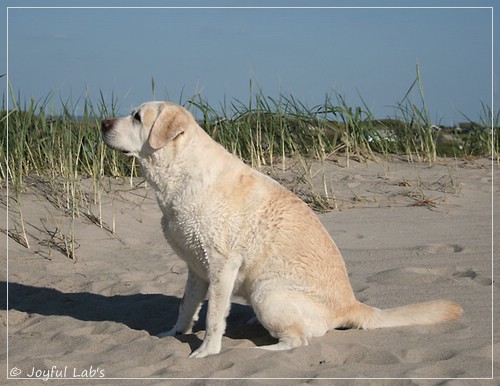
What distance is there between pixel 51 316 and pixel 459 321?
2924 mm

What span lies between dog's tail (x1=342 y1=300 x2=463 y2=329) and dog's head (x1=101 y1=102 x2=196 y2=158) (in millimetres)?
1618

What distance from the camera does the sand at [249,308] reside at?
4.68 meters

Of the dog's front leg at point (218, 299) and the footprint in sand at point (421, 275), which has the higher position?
the dog's front leg at point (218, 299)

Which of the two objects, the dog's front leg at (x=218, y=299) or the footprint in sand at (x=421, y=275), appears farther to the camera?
the footprint in sand at (x=421, y=275)

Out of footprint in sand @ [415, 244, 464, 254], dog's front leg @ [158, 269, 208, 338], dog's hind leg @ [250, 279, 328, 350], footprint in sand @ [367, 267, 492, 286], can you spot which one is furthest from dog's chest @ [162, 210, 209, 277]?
footprint in sand @ [415, 244, 464, 254]

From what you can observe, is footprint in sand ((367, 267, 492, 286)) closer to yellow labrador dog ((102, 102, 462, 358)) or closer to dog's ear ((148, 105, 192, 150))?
yellow labrador dog ((102, 102, 462, 358))

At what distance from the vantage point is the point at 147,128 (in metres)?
5.24

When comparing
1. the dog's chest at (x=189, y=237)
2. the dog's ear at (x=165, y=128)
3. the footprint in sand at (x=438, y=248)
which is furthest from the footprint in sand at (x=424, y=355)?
the footprint in sand at (x=438, y=248)

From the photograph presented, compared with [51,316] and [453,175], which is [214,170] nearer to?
[51,316]

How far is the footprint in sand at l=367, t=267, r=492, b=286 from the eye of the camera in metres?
6.45

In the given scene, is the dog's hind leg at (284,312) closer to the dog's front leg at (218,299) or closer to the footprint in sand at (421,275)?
the dog's front leg at (218,299)

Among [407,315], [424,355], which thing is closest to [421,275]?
[407,315]

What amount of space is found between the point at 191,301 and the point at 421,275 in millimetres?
2009

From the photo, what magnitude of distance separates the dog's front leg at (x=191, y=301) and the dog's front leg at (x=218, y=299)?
424 mm
